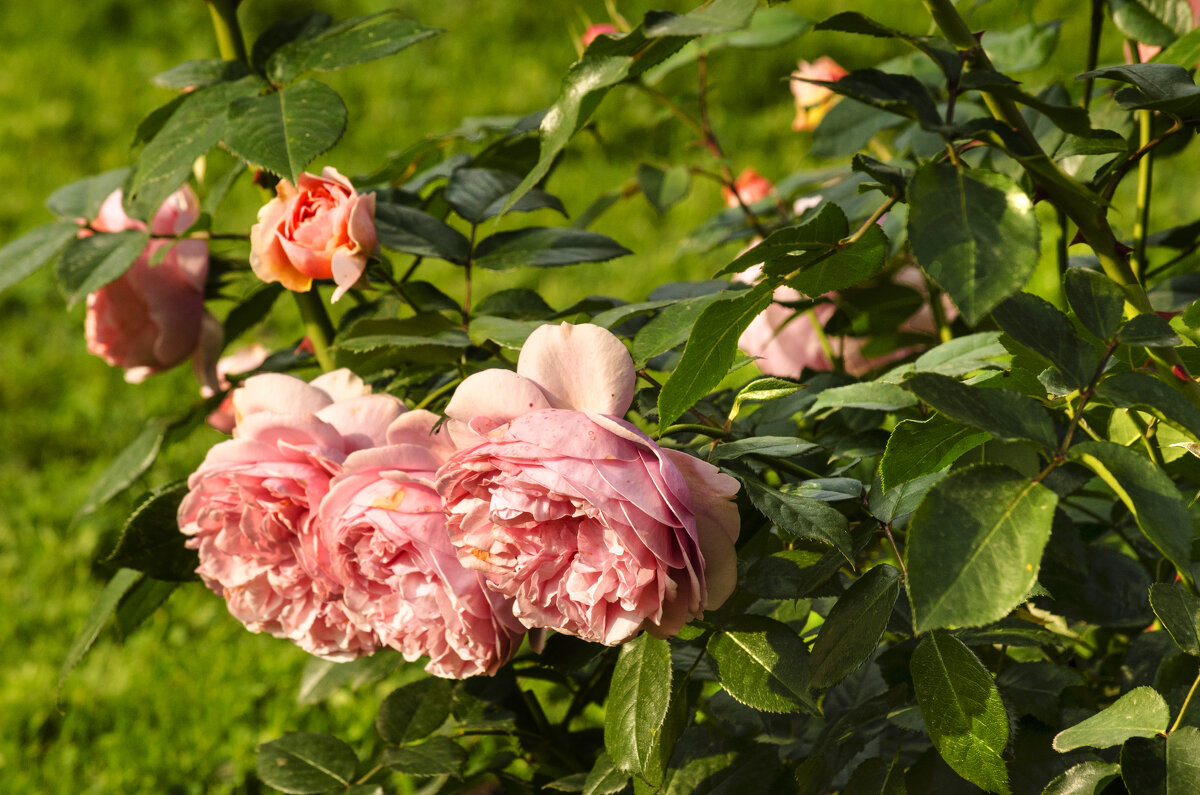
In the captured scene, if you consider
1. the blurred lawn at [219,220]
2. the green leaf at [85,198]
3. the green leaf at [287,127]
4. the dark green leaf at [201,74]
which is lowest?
the blurred lawn at [219,220]

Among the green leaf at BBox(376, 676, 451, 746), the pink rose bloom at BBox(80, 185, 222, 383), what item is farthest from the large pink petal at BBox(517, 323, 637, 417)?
the pink rose bloom at BBox(80, 185, 222, 383)

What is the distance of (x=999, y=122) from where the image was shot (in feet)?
1.61

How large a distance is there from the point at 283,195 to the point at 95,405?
207cm

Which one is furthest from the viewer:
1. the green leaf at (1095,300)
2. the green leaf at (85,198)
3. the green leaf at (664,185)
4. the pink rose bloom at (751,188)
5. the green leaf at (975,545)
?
the pink rose bloom at (751,188)

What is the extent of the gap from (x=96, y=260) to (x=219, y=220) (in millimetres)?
2023

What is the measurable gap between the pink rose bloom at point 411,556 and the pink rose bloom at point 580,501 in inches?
1.7

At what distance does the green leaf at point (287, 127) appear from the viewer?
0.69 metres

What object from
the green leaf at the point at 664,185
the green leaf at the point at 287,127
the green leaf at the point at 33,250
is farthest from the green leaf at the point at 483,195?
the green leaf at the point at 33,250

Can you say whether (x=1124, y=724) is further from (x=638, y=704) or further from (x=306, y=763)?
(x=306, y=763)

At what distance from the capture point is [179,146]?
744 mm

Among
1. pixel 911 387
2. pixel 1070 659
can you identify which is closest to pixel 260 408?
pixel 911 387

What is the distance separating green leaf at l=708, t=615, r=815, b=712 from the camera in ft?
1.87

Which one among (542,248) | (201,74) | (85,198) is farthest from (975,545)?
(85,198)

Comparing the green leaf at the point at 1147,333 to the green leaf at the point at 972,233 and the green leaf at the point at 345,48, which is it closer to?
the green leaf at the point at 972,233
